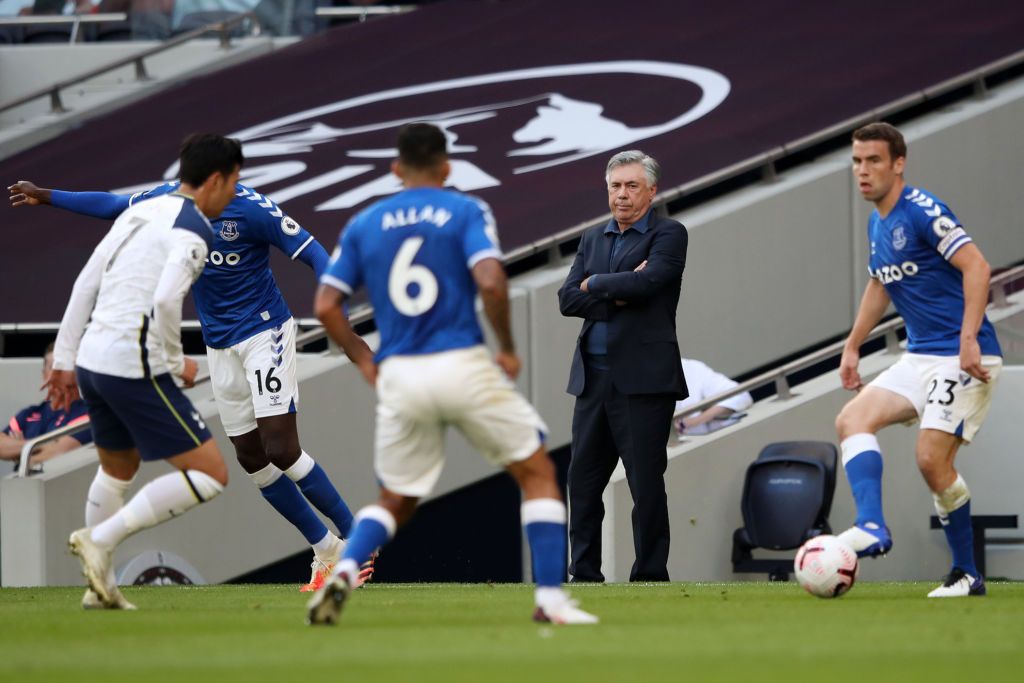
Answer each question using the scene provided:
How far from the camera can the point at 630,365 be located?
8.88 meters

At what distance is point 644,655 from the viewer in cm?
504

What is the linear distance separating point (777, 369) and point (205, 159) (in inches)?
204

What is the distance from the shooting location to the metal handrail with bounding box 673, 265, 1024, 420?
34.6 ft

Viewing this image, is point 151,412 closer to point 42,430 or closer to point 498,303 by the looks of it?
point 498,303

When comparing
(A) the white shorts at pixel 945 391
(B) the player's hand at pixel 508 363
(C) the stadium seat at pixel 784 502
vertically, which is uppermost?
(B) the player's hand at pixel 508 363

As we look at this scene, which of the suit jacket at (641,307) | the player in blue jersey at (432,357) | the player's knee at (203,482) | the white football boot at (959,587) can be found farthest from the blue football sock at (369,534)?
the suit jacket at (641,307)

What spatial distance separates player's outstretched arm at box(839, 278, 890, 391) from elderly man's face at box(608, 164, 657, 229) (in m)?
1.71

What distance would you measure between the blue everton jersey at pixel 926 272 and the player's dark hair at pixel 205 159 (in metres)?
2.79

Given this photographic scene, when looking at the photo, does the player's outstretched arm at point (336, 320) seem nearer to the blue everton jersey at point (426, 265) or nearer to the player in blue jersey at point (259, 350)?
the blue everton jersey at point (426, 265)

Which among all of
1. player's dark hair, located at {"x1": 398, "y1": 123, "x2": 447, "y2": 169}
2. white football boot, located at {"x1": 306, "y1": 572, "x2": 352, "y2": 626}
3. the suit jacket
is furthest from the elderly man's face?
white football boot, located at {"x1": 306, "y1": 572, "x2": 352, "y2": 626}

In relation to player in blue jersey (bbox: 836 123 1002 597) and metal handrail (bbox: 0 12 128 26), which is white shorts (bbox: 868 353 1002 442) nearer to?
player in blue jersey (bbox: 836 123 1002 597)

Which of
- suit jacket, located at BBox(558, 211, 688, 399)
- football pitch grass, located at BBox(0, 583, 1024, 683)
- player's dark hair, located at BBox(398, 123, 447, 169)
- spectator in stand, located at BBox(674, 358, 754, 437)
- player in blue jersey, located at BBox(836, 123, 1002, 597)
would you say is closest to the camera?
football pitch grass, located at BBox(0, 583, 1024, 683)

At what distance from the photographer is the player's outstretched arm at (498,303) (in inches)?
224

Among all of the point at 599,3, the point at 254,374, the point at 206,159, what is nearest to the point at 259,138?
the point at 599,3
